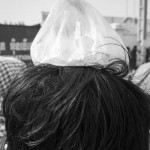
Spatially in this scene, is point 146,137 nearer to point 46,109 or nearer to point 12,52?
point 46,109

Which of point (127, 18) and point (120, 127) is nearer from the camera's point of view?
point (120, 127)

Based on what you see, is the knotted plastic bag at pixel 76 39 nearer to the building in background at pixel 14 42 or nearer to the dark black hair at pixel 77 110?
the dark black hair at pixel 77 110

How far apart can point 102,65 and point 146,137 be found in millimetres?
180

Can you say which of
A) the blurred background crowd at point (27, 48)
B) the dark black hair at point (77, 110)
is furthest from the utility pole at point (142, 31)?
the dark black hair at point (77, 110)

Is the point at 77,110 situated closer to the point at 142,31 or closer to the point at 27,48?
the point at 27,48

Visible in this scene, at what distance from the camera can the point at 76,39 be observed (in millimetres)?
551

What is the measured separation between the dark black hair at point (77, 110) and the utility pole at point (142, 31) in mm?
4576

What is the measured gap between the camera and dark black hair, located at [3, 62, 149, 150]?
395mm

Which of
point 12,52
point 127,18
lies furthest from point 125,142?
point 127,18

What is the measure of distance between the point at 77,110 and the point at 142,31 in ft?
16.8

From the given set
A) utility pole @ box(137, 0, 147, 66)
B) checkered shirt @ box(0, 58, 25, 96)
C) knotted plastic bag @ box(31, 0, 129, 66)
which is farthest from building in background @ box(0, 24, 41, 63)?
knotted plastic bag @ box(31, 0, 129, 66)

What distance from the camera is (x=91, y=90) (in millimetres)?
403

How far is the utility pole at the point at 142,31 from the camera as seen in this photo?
4918mm

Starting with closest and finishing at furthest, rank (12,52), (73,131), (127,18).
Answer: (73,131), (12,52), (127,18)
